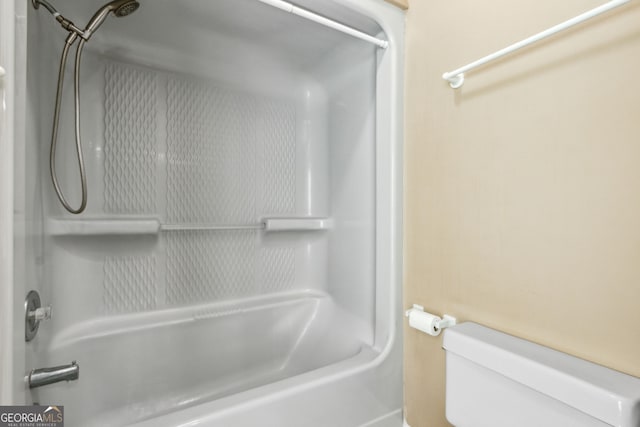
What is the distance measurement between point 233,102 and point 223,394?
146cm

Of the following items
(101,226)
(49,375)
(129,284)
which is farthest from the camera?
(129,284)

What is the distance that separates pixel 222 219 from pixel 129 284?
1.66ft

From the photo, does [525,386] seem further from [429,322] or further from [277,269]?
[277,269]

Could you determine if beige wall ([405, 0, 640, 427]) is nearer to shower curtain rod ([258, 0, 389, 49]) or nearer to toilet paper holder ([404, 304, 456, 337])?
toilet paper holder ([404, 304, 456, 337])

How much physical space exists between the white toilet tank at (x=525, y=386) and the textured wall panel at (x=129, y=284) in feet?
4.19

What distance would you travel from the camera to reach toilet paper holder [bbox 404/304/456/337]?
1066 mm

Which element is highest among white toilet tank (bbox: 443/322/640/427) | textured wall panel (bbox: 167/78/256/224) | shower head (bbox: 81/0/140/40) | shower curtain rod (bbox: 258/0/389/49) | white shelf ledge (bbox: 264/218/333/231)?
shower head (bbox: 81/0/140/40)

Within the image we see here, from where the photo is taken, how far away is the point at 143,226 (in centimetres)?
133

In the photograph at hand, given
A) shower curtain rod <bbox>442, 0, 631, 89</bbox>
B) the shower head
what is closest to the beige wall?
shower curtain rod <bbox>442, 0, 631, 89</bbox>

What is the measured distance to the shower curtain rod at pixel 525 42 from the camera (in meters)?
0.66

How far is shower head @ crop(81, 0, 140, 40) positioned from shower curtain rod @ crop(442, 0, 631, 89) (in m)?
1.12

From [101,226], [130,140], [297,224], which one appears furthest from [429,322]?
[130,140]

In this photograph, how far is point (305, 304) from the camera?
5.69ft

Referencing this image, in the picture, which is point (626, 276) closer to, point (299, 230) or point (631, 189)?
point (631, 189)
